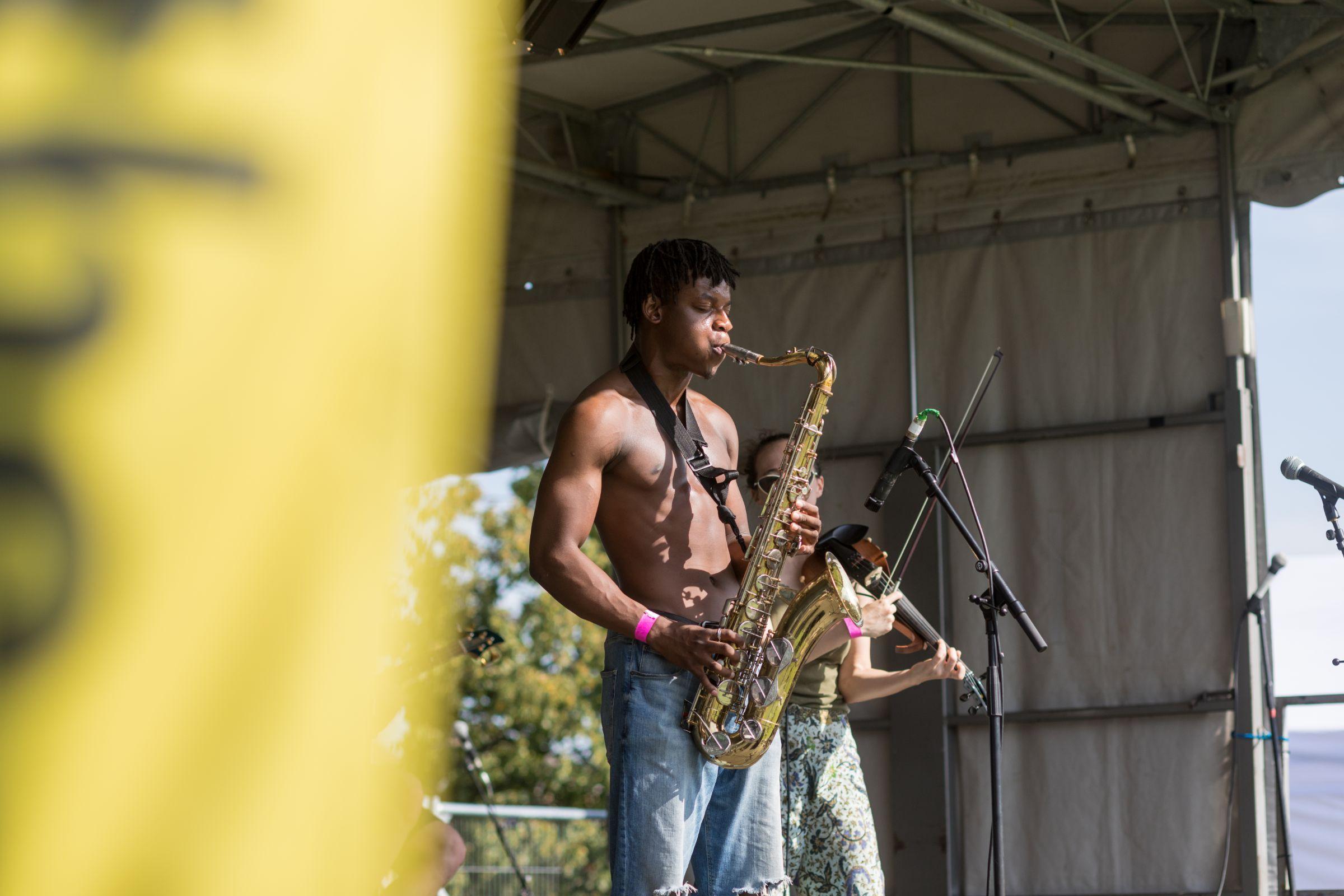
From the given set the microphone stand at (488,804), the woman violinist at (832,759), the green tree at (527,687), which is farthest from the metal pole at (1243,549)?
the green tree at (527,687)

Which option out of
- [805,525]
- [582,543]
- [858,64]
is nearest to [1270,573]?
[805,525]

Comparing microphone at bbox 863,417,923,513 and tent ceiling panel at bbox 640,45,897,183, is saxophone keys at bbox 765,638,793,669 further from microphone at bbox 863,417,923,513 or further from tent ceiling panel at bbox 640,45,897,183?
tent ceiling panel at bbox 640,45,897,183

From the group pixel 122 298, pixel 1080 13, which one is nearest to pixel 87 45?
pixel 122 298

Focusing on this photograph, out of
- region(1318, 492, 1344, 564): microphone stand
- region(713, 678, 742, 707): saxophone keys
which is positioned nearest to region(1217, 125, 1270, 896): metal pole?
region(1318, 492, 1344, 564): microphone stand

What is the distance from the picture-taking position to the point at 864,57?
7.41 meters

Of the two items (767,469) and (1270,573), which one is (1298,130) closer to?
(1270,573)

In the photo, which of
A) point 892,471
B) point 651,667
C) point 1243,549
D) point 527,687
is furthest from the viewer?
point 527,687

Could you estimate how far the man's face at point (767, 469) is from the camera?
462cm

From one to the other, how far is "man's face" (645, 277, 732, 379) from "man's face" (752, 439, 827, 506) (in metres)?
0.93

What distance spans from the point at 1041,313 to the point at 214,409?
670cm

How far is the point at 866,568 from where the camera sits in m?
4.38

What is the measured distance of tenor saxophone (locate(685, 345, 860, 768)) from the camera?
3363 mm

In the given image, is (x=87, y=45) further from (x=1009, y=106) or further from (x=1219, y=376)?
(x=1009, y=106)

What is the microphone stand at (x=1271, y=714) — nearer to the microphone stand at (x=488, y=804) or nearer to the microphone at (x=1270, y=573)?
the microphone at (x=1270, y=573)
